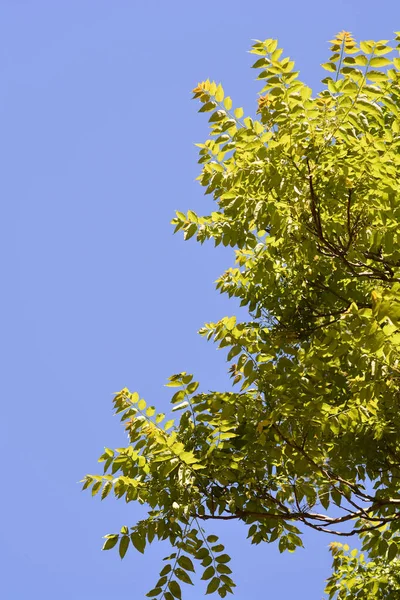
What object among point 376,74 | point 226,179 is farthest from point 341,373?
A: point 376,74

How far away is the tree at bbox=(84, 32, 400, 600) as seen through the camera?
5.20 meters

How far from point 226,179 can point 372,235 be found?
150cm

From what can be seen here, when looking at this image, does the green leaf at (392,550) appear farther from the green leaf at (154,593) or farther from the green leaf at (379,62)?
the green leaf at (379,62)

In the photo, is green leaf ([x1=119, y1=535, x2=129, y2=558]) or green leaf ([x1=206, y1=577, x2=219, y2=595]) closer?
green leaf ([x1=119, y1=535, x2=129, y2=558])

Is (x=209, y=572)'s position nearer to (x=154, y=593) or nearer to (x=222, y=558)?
(x=222, y=558)

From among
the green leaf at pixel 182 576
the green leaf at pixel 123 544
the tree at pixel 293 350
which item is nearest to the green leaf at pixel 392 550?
the tree at pixel 293 350

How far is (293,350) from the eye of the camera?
20.4ft

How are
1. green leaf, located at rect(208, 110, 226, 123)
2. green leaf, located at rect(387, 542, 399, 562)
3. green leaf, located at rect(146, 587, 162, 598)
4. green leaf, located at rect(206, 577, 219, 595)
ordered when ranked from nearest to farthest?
1. green leaf, located at rect(146, 587, 162, 598)
2. green leaf, located at rect(206, 577, 219, 595)
3. green leaf, located at rect(208, 110, 226, 123)
4. green leaf, located at rect(387, 542, 399, 562)

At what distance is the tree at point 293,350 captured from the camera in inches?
205

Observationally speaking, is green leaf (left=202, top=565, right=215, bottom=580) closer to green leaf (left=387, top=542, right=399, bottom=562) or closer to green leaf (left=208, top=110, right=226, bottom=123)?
green leaf (left=387, top=542, right=399, bottom=562)

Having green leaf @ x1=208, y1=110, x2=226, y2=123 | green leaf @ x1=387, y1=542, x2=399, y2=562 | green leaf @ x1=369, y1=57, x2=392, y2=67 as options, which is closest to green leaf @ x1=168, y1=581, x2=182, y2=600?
green leaf @ x1=387, y1=542, x2=399, y2=562

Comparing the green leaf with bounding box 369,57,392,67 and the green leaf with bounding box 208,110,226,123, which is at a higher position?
the green leaf with bounding box 208,110,226,123

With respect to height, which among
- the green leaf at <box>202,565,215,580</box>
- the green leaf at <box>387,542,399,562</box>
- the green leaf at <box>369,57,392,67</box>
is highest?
the green leaf at <box>369,57,392,67</box>

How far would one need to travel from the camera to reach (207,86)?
583 centimetres
